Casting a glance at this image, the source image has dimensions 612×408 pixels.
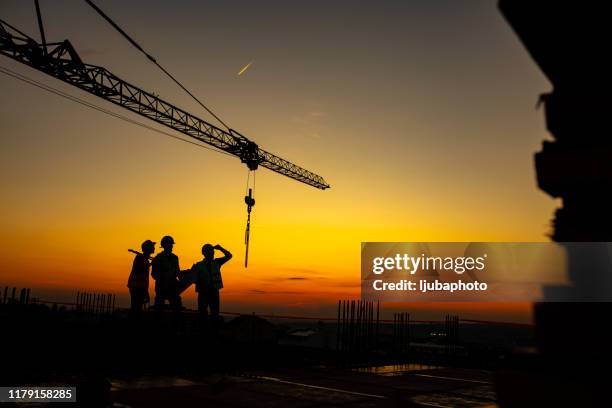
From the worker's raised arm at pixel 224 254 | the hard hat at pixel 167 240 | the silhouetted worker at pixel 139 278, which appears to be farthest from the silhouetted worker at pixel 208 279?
the silhouetted worker at pixel 139 278

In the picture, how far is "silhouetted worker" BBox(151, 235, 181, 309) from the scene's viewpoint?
31.8ft

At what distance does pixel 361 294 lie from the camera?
54.0 ft

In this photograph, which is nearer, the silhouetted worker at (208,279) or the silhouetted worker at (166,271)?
the silhouetted worker at (208,279)

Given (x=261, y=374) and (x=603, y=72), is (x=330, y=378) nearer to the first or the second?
(x=261, y=374)

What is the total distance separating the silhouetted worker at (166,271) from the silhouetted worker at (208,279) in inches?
19.0

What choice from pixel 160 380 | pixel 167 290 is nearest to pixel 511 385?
pixel 160 380

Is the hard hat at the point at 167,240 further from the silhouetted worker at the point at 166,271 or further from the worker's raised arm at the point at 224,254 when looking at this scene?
the worker's raised arm at the point at 224,254

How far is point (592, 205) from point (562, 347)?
57 cm

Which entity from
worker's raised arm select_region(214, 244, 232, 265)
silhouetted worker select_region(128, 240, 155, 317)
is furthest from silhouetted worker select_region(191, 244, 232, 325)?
silhouetted worker select_region(128, 240, 155, 317)

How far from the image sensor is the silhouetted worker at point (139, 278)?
31.7 feet

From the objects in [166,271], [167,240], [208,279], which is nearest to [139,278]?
[166,271]

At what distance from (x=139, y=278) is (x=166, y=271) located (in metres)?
0.53

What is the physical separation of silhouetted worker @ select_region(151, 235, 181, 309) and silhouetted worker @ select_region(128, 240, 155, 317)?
17 cm

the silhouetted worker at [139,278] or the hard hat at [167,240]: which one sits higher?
the hard hat at [167,240]
